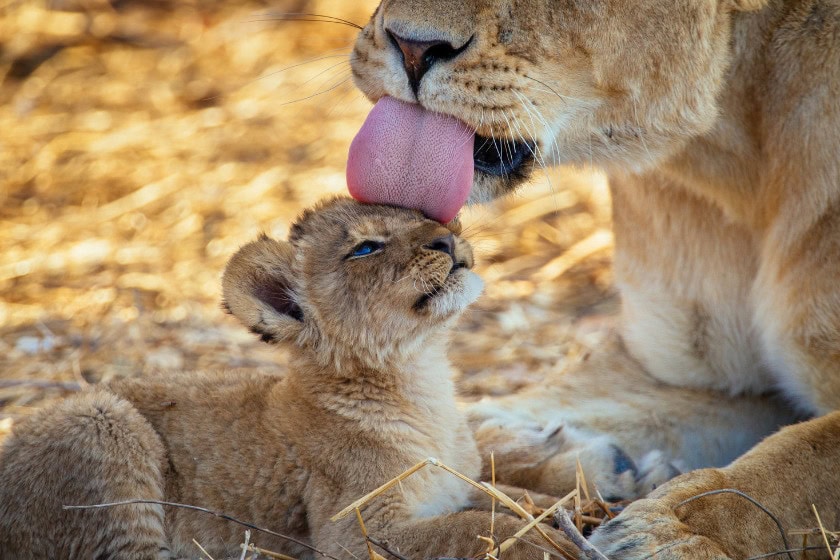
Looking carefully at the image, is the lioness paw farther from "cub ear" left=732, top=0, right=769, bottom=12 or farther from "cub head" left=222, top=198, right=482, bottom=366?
"cub ear" left=732, top=0, right=769, bottom=12

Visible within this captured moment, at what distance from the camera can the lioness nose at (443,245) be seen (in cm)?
278

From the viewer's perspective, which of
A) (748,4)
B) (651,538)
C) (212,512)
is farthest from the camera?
(748,4)

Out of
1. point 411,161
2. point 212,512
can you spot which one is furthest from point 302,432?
point 411,161

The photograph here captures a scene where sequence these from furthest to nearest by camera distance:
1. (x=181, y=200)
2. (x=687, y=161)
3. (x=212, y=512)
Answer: (x=181, y=200), (x=687, y=161), (x=212, y=512)

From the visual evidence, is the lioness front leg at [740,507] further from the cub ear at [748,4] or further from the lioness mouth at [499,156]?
the cub ear at [748,4]

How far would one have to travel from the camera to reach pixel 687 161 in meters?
3.28

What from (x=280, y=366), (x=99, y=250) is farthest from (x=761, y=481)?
(x=99, y=250)

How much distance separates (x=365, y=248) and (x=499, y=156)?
0.47 m

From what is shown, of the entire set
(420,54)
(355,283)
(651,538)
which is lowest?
(651,538)

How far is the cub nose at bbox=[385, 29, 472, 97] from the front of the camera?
281 centimetres

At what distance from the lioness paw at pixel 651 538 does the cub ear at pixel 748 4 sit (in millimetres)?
1306

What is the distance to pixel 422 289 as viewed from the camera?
2.77m

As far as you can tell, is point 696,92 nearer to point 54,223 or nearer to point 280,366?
point 280,366

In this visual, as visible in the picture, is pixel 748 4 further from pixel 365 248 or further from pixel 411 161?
pixel 365 248
